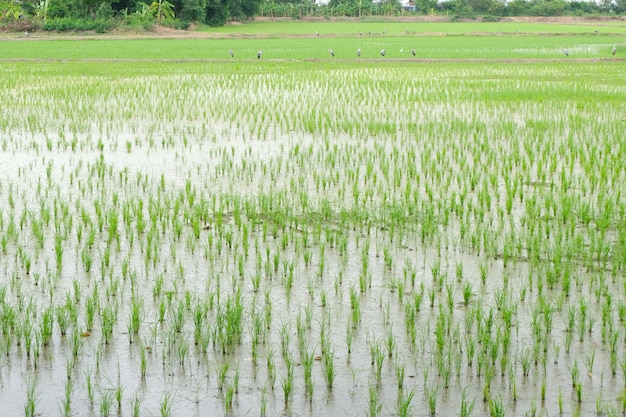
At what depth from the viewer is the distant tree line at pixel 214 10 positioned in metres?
41.7

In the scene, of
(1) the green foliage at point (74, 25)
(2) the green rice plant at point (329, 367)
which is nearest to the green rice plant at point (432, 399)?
(2) the green rice plant at point (329, 367)

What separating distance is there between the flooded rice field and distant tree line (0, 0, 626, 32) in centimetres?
3319

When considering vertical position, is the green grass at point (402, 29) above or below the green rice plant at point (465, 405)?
above

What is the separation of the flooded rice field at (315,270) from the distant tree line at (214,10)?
3319 cm

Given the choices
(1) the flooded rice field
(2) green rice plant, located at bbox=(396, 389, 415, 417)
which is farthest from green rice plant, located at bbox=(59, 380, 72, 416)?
(2) green rice plant, located at bbox=(396, 389, 415, 417)

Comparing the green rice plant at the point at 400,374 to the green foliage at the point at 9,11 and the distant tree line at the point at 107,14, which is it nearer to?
the distant tree line at the point at 107,14

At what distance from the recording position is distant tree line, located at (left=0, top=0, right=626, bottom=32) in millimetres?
41688

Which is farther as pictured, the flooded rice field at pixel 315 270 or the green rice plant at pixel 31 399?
the flooded rice field at pixel 315 270

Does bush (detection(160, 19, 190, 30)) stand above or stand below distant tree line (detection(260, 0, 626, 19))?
Result: below

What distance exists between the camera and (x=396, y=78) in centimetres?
1783

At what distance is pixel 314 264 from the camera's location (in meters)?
4.92

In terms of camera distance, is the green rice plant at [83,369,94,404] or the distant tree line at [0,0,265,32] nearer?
the green rice plant at [83,369,94,404]

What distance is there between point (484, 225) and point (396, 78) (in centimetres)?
1243

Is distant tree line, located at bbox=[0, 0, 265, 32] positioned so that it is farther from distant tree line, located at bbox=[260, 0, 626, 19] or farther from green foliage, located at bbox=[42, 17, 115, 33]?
distant tree line, located at bbox=[260, 0, 626, 19]
